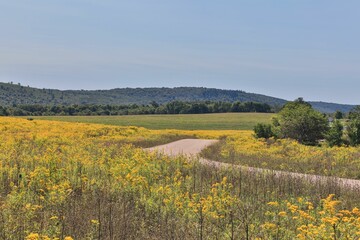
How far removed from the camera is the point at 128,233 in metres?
6.39

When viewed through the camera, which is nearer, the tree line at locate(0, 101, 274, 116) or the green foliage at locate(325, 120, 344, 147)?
the green foliage at locate(325, 120, 344, 147)

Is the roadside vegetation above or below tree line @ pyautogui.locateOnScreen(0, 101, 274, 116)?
below

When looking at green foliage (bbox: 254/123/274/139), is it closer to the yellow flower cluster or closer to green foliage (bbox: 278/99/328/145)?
green foliage (bbox: 278/99/328/145)

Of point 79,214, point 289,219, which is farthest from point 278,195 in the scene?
point 79,214

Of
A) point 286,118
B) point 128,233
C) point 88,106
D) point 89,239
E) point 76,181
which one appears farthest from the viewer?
point 88,106

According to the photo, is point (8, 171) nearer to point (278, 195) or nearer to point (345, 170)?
point (278, 195)

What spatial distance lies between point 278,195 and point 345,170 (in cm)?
895

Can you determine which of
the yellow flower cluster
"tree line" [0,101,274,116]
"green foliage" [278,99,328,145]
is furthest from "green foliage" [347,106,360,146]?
"tree line" [0,101,274,116]

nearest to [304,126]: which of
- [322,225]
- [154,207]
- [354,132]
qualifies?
[354,132]

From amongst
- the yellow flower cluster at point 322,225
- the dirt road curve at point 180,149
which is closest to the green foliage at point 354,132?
the dirt road curve at point 180,149

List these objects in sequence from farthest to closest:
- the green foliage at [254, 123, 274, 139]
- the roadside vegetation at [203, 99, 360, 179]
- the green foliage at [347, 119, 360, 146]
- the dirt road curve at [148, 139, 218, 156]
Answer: the green foliage at [254, 123, 274, 139] → the green foliage at [347, 119, 360, 146] → the dirt road curve at [148, 139, 218, 156] → the roadside vegetation at [203, 99, 360, 179]

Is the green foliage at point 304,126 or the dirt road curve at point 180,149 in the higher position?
the green foliage at point 304,126

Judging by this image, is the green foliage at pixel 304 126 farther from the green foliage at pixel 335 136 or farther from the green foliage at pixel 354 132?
the green foliage at pixel 354 132

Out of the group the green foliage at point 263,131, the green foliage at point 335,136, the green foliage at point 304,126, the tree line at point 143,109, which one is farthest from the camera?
the tree line at point 143,109
